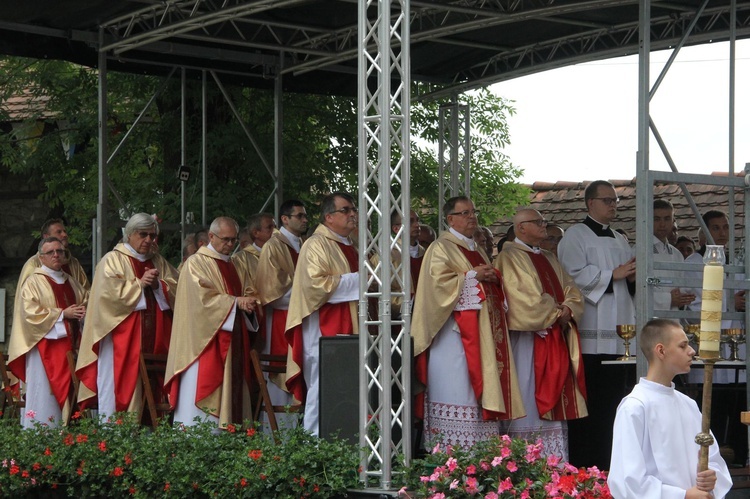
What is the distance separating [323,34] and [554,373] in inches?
186

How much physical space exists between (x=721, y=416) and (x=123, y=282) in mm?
4807

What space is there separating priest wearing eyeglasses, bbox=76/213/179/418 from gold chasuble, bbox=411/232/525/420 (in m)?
2.41

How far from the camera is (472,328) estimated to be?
30.5 ft

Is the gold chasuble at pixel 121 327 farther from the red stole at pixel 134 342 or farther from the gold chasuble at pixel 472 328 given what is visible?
the gold chasuble at pixel 472 328

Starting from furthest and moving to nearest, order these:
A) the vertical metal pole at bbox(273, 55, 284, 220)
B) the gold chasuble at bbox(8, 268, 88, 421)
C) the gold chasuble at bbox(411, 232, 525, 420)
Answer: the vertical metal pole at bbox(273, 55, 284, 220), the gold chasuble at bbox(8, 268, 88, 421), the gold chasuble at bbox(411, 232, 525, 420)

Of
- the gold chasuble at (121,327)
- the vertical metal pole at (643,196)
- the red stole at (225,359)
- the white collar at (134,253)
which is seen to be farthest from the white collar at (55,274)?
the vertical metal pole at (643,196)

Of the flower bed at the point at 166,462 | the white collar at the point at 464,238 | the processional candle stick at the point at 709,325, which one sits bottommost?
the flower bed at the point at 166,462

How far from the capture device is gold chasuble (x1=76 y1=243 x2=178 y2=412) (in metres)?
10.7

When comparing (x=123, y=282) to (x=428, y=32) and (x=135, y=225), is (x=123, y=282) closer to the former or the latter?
(x=135, y=225)

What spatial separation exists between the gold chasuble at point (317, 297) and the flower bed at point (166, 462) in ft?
2.35

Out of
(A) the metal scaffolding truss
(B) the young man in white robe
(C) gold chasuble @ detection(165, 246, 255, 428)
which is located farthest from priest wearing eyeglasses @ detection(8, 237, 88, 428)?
(B) the young man in white robe

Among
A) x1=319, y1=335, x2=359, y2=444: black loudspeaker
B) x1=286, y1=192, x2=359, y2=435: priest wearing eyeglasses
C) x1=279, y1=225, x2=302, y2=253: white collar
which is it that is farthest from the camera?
x1=279, y1=225, x2=302, y2=253: white collar

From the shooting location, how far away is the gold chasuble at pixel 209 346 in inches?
400

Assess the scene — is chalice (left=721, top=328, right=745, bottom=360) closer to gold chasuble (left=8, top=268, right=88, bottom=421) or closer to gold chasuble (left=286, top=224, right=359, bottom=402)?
gold chasuble (left=286, top=224, right=359, bottom=402)
